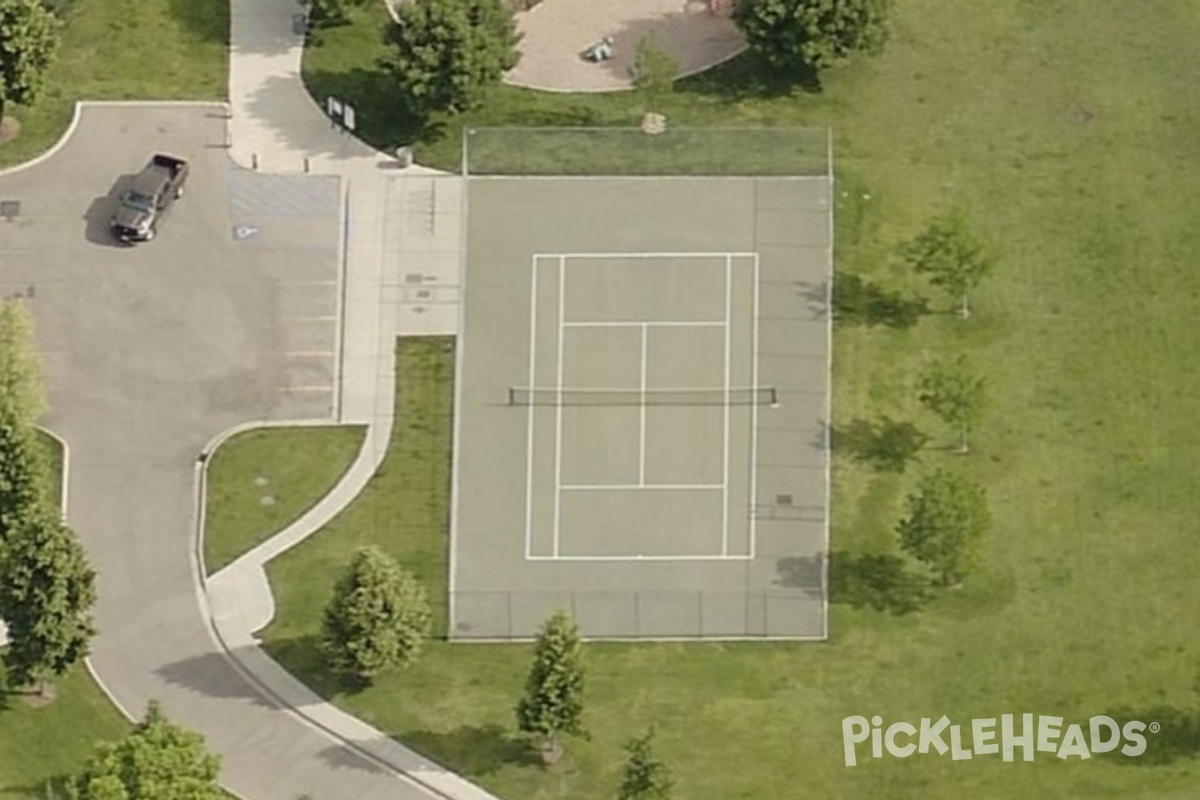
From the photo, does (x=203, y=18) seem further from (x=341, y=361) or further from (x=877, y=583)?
(x=877, y=583)

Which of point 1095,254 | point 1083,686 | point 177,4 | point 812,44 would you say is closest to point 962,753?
point 1083,686

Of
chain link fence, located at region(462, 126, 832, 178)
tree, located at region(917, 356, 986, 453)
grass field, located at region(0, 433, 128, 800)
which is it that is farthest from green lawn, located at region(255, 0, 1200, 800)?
grass field, located at region(0, 433, 128, 800)

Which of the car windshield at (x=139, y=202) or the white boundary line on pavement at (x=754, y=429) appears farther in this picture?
the car windshield at (x=139, y=202)

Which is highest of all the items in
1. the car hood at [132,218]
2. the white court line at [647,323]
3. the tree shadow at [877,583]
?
the car hood at [132,218]

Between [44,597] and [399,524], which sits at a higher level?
[399,524]

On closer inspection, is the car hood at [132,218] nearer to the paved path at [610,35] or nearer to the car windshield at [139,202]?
the car windshield at [139,202]

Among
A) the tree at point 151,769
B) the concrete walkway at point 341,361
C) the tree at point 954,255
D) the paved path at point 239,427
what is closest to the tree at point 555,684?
the concrete walkway at point 341,361

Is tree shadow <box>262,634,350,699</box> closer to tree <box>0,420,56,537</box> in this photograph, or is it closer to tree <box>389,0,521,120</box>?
tree <box>0,420,56,537</box>

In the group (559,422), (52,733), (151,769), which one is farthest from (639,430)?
(151,769)
